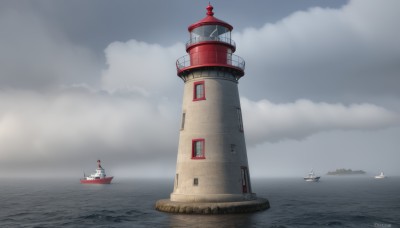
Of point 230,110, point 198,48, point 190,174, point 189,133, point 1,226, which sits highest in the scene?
point 198,48

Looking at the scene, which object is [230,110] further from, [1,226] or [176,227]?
[1,226]

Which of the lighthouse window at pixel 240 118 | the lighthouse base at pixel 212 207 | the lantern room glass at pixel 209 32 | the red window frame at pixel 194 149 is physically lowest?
the lighthouse base at pixel 212 207

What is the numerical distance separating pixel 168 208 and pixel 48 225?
10171mm

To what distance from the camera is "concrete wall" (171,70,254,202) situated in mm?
27812

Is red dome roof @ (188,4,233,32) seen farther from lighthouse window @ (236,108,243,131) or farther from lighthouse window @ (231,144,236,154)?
lighthouse window @ (231,144,236,154)

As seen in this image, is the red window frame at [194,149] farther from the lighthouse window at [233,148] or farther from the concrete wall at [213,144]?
the lighthouse window at [233,148]

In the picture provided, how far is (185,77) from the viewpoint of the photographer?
31.3 metres

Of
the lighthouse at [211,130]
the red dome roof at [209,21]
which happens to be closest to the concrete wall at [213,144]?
the lighthouse at [211,130]

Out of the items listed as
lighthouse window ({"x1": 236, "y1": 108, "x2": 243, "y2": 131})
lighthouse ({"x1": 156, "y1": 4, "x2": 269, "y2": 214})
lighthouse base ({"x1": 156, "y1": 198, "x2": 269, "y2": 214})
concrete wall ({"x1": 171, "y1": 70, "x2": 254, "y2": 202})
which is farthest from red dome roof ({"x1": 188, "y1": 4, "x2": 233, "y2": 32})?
lighthouse base ({"x1": 156, "y1": 198, "x2": 269, "y2": 214})

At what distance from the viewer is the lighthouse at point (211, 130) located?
27812mm

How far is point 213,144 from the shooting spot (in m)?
28.5

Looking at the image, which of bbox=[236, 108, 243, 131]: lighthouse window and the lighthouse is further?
bbox=[236, 108, 243, 131]: lighthouse window

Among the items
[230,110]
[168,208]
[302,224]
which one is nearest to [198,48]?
[230,110]

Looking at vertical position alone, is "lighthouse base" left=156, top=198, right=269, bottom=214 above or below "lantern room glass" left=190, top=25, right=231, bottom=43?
below
